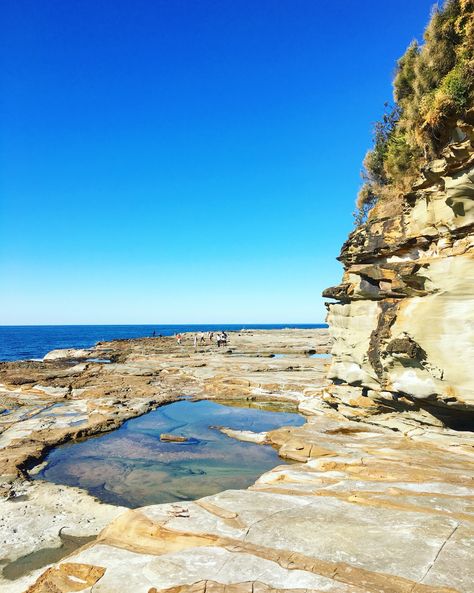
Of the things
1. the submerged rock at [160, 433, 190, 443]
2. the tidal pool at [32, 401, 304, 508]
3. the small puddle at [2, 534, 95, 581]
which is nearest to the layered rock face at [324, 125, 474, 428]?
the tidal pool at [32, 401, 304, 508]

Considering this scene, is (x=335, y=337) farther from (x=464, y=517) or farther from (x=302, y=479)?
(x=464, y=517)

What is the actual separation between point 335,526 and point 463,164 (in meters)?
12.5

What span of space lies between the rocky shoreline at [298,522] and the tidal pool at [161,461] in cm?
113

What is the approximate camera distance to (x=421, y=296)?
52.6ft

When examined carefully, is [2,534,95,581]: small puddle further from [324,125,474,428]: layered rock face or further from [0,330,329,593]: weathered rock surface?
[324,125,474,428]: layered rock face

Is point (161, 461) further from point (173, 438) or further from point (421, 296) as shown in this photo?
point (421, 296)

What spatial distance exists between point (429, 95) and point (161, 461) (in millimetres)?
21170

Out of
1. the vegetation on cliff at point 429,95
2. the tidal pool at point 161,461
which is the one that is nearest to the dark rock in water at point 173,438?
the tidal pool at point 161,461

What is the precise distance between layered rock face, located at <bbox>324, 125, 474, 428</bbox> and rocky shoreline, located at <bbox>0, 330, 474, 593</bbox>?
70.7 inches

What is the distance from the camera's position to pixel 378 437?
16.7 meters

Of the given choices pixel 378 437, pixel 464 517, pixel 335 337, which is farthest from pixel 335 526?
pixel 335 337

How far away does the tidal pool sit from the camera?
1415 cm

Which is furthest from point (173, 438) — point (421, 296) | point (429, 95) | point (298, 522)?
point (429, 95)

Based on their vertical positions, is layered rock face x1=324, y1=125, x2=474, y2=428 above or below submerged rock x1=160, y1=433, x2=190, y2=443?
above
